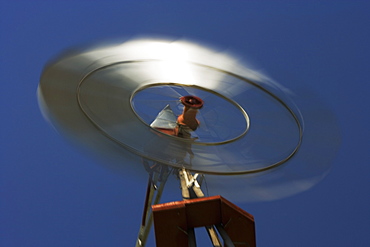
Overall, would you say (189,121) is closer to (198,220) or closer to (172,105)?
(172,105)

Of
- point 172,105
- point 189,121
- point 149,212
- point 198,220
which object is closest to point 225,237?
point 198,220

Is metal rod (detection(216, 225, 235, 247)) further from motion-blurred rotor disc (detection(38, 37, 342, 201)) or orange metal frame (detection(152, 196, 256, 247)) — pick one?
motion-blurred rotor disc (detection(38, 37, 342, 201))

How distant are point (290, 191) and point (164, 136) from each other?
0.89 metres

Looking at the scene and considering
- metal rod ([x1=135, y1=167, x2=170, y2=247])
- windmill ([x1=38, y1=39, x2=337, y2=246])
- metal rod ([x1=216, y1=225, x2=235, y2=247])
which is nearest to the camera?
metal rod ([x1=216, y1=225, x2=235, y2=247])

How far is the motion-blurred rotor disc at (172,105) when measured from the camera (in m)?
2.72

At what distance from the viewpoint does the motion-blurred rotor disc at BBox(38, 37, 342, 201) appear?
2.72 metres

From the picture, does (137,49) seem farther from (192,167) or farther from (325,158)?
(325,158)

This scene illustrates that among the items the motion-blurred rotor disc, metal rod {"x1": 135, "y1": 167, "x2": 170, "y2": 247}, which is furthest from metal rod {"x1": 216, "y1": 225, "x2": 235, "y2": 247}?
metal rod {"x1": 135, "y1": 167, "x2": 170, "y2": 247}

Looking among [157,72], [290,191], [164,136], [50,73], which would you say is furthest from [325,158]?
[50,73]

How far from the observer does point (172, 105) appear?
328cm

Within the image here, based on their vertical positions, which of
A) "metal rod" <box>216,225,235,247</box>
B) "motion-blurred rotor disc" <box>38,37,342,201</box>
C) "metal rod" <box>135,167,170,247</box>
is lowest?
"metal rod" <box>216,225,235,247</box>

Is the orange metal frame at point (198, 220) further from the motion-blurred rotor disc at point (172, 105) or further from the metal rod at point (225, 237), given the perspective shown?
the motion-blurred rotor disc at point (172, 105)

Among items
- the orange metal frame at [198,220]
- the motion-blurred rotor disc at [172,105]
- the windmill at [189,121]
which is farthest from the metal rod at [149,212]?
the orange metal frame at [198,220]

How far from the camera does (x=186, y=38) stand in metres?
3.49
